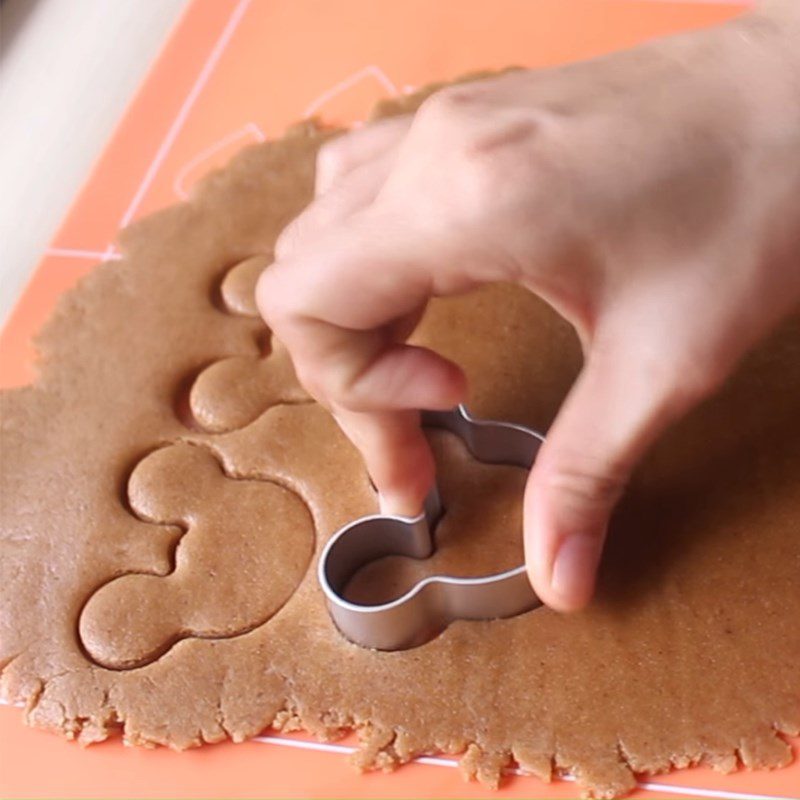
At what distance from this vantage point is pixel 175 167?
1.42 m

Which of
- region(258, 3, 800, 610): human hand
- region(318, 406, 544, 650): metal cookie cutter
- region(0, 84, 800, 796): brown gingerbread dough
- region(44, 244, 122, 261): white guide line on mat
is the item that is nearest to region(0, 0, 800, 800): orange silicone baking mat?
region(44, 244, 122, 261): white guide line on mat

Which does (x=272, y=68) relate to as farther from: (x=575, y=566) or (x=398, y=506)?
(x=575, y=566)

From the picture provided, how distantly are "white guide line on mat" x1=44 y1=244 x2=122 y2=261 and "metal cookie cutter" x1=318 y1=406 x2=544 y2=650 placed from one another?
1.71 ft

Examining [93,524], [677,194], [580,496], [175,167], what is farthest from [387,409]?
[175,167]

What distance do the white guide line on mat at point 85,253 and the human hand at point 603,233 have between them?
1.89ft

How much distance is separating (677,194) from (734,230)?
5cm

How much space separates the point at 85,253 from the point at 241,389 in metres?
0.34

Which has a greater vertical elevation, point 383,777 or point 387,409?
point 387,409

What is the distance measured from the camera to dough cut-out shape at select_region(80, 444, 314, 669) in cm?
99

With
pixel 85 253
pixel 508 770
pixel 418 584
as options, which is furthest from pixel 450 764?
pixel 85 253

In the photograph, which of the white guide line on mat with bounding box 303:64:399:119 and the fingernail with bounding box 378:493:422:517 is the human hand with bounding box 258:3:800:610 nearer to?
the fingernail with bounding box 378:493:422:517

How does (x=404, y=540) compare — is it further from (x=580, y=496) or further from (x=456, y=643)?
(x=580, y=496)

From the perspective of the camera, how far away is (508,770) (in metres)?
0.91

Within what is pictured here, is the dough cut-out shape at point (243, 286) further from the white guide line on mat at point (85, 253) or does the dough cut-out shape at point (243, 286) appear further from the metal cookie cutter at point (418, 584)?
the metal cookie cutter at point (418, 584)
